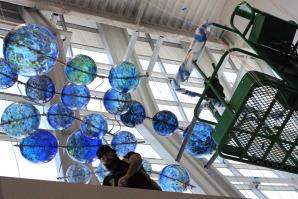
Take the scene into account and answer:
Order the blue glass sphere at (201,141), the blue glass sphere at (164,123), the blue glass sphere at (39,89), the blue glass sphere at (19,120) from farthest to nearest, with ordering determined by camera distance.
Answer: the blue glass sphere at (164,123), the blue glass sphere at (201,141), the blue glass sphere at (39,89), the blue glass sphere at (19,120)

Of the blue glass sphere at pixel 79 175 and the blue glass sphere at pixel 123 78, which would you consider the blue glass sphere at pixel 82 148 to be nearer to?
the blue glass sphere at pixel 79 175

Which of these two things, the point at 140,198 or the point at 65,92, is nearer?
the point at 140,198

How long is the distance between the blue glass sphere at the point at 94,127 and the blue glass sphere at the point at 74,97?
210 mm

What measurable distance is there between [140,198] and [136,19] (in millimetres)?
8375

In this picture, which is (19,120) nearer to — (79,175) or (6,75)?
(6,75)

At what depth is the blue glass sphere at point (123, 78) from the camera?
5750 millimetres

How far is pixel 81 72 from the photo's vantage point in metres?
5.51

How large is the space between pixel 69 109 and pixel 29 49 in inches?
46.7

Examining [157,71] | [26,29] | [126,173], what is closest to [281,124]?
[126,173]

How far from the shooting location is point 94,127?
5.77 meters

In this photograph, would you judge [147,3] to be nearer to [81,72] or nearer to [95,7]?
[95,7]

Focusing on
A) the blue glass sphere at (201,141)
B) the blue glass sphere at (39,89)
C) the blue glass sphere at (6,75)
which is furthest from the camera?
the blue glass sphere at (201,141)

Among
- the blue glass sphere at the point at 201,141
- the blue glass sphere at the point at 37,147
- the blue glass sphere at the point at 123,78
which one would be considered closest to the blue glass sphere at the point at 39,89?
the blue glass sphere at the point at 37,147

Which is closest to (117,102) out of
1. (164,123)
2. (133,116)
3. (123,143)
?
(133,116)
